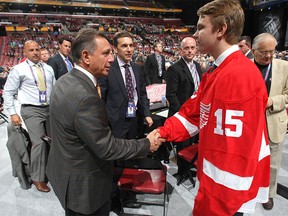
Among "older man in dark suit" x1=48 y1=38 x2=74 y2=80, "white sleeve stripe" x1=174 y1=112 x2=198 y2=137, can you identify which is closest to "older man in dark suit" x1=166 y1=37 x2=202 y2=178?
"white sleeve stripe" x1=174 y1=112 x2=198 y2=137

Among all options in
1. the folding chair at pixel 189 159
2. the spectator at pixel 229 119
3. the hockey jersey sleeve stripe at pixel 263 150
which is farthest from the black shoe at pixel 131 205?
the hockey jersey sleeve stripe at pixel 263 150

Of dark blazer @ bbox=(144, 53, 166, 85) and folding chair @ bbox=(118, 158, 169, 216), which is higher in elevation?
dark blazer @ bbox=(144, 53, 166, 85)

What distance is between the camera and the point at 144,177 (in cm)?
202

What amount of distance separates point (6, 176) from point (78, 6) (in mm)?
25386

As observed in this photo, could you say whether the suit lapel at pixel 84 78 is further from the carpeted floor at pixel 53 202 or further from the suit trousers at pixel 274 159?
the suit trousers at pixel 274 159

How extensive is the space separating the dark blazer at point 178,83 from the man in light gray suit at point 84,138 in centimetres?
140

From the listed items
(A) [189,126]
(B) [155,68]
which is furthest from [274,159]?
(B) [155,68]

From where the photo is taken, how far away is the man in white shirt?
2.50 meters

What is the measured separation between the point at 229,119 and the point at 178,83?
5.75 ft

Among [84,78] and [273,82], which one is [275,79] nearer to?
[273,82]

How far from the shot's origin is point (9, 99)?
8.41ft

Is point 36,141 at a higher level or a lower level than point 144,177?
higher

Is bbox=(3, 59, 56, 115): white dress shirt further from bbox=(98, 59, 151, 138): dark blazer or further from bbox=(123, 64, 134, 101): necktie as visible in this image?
bbox=(123, 64, 134, 101): necktie

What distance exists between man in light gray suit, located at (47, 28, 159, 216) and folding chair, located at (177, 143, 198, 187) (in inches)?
44.8
